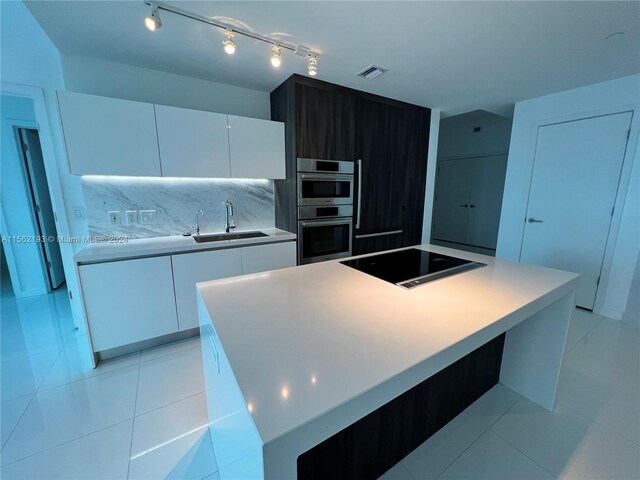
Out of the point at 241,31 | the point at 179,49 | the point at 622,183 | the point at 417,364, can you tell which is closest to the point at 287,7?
the point at 241,31

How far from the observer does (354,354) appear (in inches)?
30.1

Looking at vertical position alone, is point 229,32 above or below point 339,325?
above

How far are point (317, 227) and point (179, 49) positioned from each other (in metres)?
1.89

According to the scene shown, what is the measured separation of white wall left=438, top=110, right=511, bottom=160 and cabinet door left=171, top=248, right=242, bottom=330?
4.80 meters

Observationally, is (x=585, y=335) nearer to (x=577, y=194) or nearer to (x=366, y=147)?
(x=577, y=194)

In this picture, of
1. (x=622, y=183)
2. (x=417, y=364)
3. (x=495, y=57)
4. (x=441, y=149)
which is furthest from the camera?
(x=441, y=149)

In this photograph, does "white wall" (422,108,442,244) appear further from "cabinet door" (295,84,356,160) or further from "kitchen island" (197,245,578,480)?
"kitchen island" (197,245,578,480)

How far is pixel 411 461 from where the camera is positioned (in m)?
1.34

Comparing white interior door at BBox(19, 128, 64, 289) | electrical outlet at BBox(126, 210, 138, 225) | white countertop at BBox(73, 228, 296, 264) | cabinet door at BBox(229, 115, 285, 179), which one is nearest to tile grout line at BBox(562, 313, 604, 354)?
white countertop at BBox(73, 228, 296, 264)

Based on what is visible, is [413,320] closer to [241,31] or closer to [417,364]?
[417,364]

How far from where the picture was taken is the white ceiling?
158cm

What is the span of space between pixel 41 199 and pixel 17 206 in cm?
26

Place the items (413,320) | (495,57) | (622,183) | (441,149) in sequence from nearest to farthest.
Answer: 1. (413,320)
2. (495,57)
3. (622,183)
4. (441,149)

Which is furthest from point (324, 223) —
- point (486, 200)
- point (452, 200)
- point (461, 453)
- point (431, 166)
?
point (452, 200)
